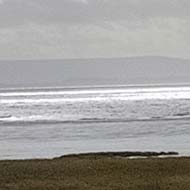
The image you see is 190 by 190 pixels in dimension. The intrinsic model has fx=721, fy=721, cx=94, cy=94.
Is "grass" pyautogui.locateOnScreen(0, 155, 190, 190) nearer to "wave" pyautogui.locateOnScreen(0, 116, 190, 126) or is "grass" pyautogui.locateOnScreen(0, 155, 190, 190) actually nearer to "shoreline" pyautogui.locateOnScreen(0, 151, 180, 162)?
"shoreline" pyautogui.locateOnScreen(0, 151, 180, 162)

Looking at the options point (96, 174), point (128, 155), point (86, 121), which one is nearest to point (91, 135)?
point (128, 155)

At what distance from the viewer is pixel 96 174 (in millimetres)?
20672

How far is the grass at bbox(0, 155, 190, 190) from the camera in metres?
18.5

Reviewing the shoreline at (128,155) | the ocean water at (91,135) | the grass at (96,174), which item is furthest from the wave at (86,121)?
the grass at (96,174)

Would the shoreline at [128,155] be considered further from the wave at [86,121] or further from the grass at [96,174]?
the wave at [86,121]

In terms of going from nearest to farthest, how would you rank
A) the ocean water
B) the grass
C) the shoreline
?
1. the grass
2. the shoreline
3. the ocean water

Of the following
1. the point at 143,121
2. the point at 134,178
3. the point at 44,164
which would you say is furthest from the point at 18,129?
A: the point at 134,178

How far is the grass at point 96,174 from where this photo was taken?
18.5m

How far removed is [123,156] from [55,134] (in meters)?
13.2

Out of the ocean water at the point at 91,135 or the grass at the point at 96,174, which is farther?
the ocean water at the point at 91,135

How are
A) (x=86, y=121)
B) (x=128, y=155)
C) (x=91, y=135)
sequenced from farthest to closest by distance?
(x=86, y=121) → (x=91, y=135) → (x=128, y=155)

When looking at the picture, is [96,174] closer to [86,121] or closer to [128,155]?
[128,155]

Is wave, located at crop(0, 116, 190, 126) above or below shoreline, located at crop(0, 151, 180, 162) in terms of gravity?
below

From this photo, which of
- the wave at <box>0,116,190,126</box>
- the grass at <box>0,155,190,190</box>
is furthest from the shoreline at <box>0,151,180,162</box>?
the wave at <box>0,116,190,126</box>
